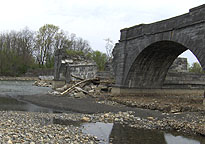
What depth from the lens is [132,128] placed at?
24.4 feet

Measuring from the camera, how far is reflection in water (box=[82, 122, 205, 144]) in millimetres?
6132

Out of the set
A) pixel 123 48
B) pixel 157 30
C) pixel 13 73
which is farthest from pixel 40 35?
pixel 157 30

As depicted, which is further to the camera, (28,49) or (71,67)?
(28,49)

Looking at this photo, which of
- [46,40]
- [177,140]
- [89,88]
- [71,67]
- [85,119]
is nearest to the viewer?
[177,140]

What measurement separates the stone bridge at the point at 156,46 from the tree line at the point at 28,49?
35270 mm

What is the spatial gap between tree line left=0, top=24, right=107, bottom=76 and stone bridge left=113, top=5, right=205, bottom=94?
35.3 metres

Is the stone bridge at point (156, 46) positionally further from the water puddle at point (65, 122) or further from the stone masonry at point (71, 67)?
the stone masonry at point (71, 67)

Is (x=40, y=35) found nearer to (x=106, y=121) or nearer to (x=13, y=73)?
(x=13, y=73)

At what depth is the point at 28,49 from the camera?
54750 millimetres

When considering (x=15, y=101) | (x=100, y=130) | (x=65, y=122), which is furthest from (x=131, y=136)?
(x=15, y=101)

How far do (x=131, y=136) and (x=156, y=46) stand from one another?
813 centimetres

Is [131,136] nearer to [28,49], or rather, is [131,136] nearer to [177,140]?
[177,140]

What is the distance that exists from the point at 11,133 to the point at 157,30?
9.92 metres

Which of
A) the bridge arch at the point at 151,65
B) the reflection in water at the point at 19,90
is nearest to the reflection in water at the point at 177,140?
the bridge arch at the point at 151,65
